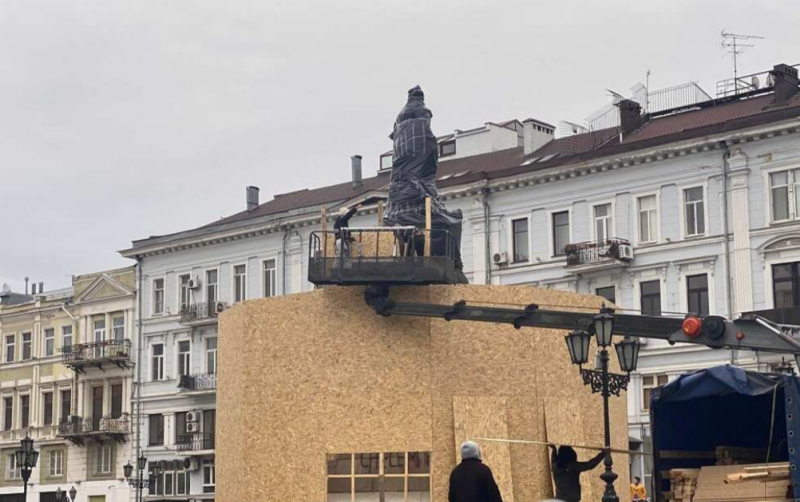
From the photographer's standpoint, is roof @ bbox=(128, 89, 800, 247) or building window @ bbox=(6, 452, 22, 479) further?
building window @ bbox=(6, 452, 22, 479)

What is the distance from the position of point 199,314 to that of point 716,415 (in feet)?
132

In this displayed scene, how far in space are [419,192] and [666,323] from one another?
5107 millimetres

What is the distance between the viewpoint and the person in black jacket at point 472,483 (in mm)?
13469

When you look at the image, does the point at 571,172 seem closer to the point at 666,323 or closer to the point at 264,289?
the point at 264,289

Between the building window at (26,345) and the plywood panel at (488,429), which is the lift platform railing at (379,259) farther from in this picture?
the building window at (26,345)

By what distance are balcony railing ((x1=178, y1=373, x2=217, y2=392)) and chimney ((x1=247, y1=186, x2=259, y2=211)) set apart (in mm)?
8876

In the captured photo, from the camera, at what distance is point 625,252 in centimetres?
4459

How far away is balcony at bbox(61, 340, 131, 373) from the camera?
195 feet

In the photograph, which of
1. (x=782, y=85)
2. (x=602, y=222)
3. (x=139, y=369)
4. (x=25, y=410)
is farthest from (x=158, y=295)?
(x=782, y=85)

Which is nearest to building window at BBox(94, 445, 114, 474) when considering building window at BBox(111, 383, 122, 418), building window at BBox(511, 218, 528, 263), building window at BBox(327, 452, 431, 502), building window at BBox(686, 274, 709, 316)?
building window at BBox(111, 383, 122, 418)

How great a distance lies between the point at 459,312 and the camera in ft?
76.6

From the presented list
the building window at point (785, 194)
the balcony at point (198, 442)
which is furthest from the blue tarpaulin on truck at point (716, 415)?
the balcony at point (198, 442)

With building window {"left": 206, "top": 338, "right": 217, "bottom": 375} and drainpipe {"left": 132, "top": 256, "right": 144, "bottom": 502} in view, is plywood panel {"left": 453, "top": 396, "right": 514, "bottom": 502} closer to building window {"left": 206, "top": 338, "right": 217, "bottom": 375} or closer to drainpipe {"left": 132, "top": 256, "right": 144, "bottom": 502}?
building window {"left": 206, "top": 338, "right": 217, "bottom": 375}

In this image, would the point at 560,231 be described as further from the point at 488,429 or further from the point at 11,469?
the point at 11,469
